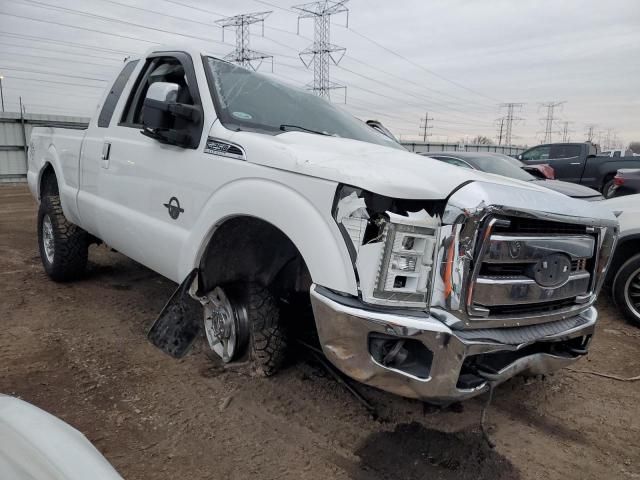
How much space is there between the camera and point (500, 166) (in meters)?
8.10

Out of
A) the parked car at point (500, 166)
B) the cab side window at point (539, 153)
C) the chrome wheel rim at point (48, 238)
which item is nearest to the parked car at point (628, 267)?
the parked car at point (500, 166)

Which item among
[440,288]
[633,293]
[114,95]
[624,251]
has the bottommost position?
[633,293]

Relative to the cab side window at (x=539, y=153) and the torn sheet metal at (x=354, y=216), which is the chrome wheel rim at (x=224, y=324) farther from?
the cab side window at (x=539, y=153)

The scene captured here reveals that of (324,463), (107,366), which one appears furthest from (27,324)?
(324,463)

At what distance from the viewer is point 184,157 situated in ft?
10.2

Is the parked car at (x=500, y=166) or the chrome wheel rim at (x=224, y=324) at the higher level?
the parked car at (x=500, y=166)

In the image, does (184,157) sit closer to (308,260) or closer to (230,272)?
(230,272)

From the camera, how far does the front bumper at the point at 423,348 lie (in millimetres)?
2105

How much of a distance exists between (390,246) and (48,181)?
4790mm

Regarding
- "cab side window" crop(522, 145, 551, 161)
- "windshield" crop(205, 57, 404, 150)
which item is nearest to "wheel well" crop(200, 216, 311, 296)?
"windshield" crop(205, 57, 404, 150)

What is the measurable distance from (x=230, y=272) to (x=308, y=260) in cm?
89

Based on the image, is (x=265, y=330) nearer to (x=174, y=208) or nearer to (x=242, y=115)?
(x=174, y=208)

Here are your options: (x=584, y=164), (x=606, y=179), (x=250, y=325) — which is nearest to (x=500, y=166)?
(x=250, y=325)

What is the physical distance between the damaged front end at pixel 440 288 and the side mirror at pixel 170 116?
1.29 meters
